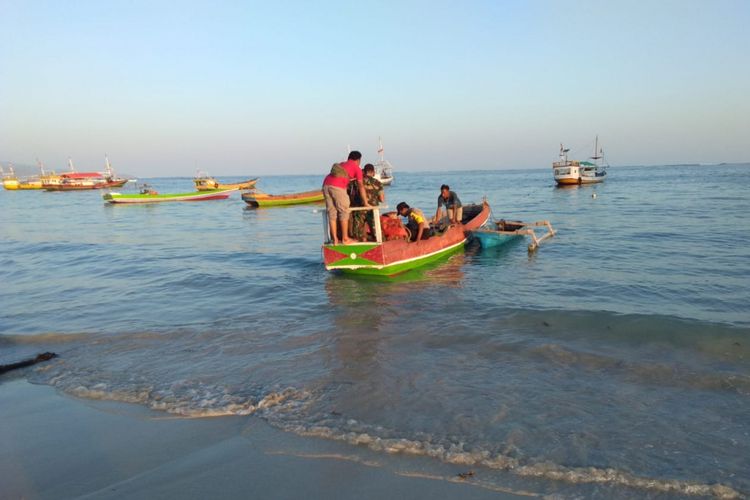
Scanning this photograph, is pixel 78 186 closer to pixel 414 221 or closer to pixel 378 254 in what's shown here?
pixel 414 221

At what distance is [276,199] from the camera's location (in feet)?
120

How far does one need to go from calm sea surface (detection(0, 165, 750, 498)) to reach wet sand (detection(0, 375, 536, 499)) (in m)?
0.26

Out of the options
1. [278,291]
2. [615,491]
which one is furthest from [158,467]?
[278,291]

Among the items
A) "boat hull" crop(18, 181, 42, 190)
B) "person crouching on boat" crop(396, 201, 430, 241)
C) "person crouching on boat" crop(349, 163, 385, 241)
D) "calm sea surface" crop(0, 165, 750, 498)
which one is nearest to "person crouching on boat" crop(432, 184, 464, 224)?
"calm sea surface" crop(0, 165, 750, 498)

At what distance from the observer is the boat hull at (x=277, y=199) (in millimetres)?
35812

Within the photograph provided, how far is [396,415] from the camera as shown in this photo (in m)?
4.52

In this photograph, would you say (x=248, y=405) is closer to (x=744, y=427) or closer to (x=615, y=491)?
(x=615, y=491)

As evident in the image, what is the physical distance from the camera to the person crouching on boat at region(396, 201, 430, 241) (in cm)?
1162

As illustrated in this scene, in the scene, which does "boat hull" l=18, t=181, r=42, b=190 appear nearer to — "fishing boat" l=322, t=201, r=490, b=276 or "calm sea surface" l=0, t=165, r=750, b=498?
"calm sea surface" l=0, t=165, r=750, b=498

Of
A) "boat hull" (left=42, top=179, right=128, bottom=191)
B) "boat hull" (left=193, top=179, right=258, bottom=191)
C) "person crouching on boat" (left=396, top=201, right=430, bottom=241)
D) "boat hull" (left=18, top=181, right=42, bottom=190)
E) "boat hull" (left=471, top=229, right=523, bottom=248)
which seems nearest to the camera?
"person crouching on boat" (left=396, top=201, right=430, bottom=241)

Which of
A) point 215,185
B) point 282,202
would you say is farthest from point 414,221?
point 215,185

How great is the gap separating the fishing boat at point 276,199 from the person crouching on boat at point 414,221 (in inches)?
1009

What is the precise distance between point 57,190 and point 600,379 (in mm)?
89384

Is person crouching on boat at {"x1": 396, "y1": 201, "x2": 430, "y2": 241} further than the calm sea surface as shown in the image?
Yes
